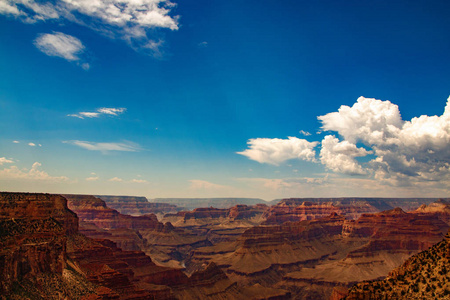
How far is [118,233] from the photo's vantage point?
198 metres

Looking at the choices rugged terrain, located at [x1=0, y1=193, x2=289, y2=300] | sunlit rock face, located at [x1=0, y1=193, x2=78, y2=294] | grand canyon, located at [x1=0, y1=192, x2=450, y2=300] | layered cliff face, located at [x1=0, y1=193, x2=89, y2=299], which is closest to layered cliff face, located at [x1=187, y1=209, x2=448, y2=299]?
grand canyon, located at [x1=0, y1=192, x2=450, y2=300]

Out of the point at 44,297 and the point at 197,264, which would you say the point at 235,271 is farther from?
the point at 44,297

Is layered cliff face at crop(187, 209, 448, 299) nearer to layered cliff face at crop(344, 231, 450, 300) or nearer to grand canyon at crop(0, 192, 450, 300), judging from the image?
grand canyon at crop(0, 192, 450, 300)

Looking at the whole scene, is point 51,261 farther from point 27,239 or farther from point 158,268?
point 158,268

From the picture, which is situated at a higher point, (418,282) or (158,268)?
(418,282)

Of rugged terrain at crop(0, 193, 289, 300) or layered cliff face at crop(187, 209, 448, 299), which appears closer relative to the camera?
rugged terrain at crop(0, 193, 289, 300)

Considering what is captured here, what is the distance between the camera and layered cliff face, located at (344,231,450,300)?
29734 mm

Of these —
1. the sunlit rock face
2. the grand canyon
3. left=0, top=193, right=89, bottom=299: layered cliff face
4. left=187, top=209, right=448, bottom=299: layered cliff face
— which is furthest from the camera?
left=187, top=209, right=448, bottom=299: layered cliff face

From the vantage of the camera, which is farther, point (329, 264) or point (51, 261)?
point (329, 264)

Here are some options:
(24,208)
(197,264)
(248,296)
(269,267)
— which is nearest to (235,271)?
(269,267)

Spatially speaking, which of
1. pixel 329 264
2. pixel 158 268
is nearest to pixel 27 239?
pixel 158 268

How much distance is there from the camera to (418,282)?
103 feet

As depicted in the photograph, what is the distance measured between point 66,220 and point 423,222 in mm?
180718

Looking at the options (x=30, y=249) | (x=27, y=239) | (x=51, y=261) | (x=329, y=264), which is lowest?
(x=329, y=264)
